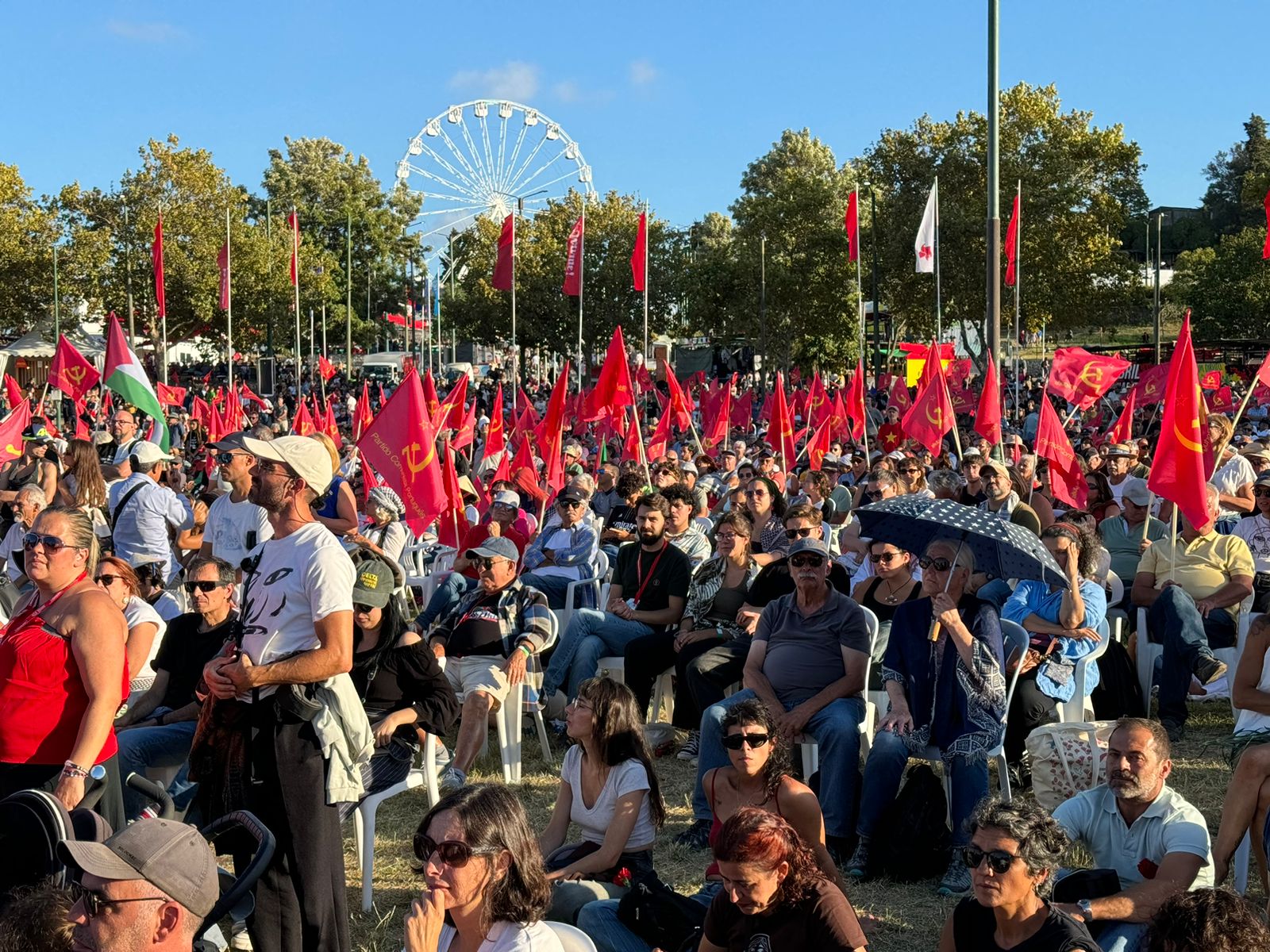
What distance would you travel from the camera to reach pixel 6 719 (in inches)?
158

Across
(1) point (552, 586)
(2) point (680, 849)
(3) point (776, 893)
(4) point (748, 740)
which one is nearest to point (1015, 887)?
(3) point (776, 893)

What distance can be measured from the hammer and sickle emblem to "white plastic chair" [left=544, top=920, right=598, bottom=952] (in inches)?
236

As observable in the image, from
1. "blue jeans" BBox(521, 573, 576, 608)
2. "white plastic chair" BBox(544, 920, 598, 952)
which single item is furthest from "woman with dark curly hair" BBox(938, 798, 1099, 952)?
"blue jeans" BBox(521, 573, 576, 608)

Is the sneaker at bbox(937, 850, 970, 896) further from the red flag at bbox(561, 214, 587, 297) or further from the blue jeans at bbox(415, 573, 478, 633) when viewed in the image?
the red flag at bbox(561, 214, 587, 297)

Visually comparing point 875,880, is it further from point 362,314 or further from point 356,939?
point 362,314

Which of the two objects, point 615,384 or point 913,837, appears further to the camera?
point 615,384

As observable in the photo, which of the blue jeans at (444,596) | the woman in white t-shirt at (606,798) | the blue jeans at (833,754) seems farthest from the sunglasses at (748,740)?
the blue jeans at (444,596)

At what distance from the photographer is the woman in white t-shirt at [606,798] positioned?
4.82 m

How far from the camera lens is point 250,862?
3.25 metres

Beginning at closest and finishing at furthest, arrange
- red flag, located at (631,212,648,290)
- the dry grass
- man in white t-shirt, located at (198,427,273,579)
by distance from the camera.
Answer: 1. the dry grass
2. man in white t-shirt, located at (198,427,273,579)
3. red flag, located at (631,212,648,290)

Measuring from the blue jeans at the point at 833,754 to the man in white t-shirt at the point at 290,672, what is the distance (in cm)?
215

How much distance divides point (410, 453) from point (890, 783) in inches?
182

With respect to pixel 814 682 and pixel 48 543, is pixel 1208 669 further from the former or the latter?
pixel 48 543

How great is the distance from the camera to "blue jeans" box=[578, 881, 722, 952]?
4.37 meters
